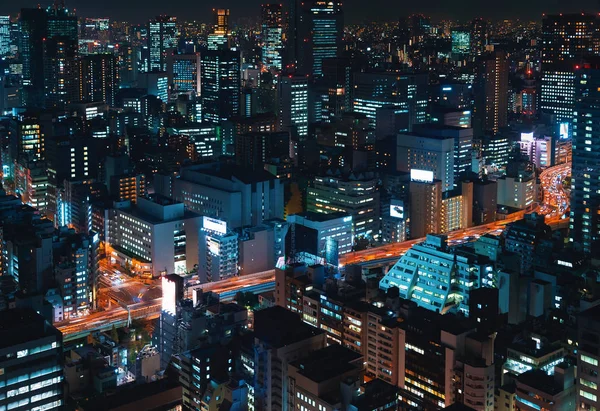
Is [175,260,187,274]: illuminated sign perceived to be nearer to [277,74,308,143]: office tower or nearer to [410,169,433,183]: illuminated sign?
[410,169,433,183]: illuminated sign

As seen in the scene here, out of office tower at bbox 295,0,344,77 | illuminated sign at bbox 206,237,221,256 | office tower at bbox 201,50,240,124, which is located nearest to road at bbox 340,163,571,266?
illuminated sign at bbox 206,237,221,256

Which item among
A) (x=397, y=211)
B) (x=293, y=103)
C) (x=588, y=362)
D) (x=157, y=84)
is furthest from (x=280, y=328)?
(x=157, y=84)

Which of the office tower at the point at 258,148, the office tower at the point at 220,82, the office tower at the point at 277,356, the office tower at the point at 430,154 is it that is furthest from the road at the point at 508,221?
the office tower at the point at 220,82

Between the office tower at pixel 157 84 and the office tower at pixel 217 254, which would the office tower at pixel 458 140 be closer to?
the office tower at pixel 217 254

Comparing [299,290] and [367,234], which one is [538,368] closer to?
[299,290]

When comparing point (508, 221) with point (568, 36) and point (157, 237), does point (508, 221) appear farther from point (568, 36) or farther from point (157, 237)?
point (568, 36)
